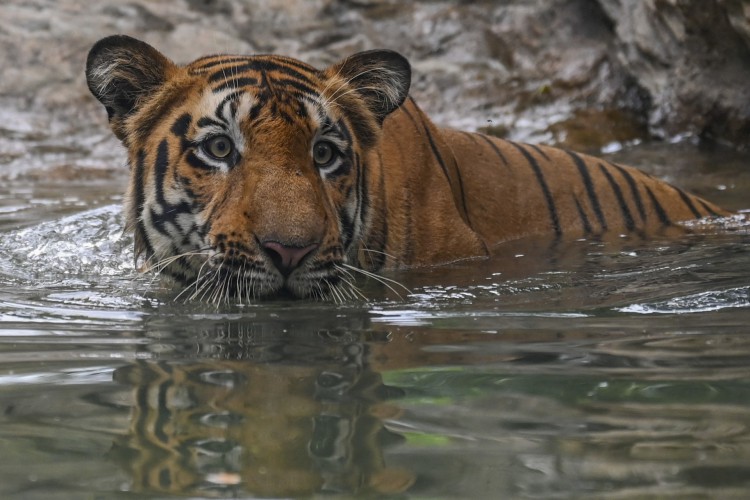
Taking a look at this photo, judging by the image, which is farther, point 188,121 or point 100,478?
point 188,121

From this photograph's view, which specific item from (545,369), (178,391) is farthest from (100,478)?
(545,369)

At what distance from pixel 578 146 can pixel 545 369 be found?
14.6 ft

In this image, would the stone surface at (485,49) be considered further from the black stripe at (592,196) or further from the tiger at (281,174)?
the tiger at (281,174)

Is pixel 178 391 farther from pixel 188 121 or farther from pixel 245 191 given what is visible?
pixel 188 121

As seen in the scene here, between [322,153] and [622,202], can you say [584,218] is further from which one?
[322,153]

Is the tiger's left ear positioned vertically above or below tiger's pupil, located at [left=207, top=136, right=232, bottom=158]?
above

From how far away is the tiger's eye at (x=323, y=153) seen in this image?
9.36 feet

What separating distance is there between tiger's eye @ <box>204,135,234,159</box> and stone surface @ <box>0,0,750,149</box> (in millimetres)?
3663

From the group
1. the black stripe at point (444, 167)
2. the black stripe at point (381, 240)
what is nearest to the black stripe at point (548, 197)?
the black stripe at point (444, 167)

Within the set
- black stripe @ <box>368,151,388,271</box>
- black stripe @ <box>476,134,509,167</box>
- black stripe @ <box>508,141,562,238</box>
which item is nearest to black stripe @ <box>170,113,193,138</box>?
black stripe @ <box>368,151,388,271</box>

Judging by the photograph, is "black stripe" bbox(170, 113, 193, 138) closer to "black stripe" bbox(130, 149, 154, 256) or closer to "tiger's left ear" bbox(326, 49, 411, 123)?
"black stripe" bbox(130, 149, 154, 256)

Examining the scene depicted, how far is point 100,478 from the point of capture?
4.38 ft

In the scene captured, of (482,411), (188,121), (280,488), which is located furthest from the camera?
(188,121)

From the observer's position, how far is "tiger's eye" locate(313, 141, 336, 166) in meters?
2.85
